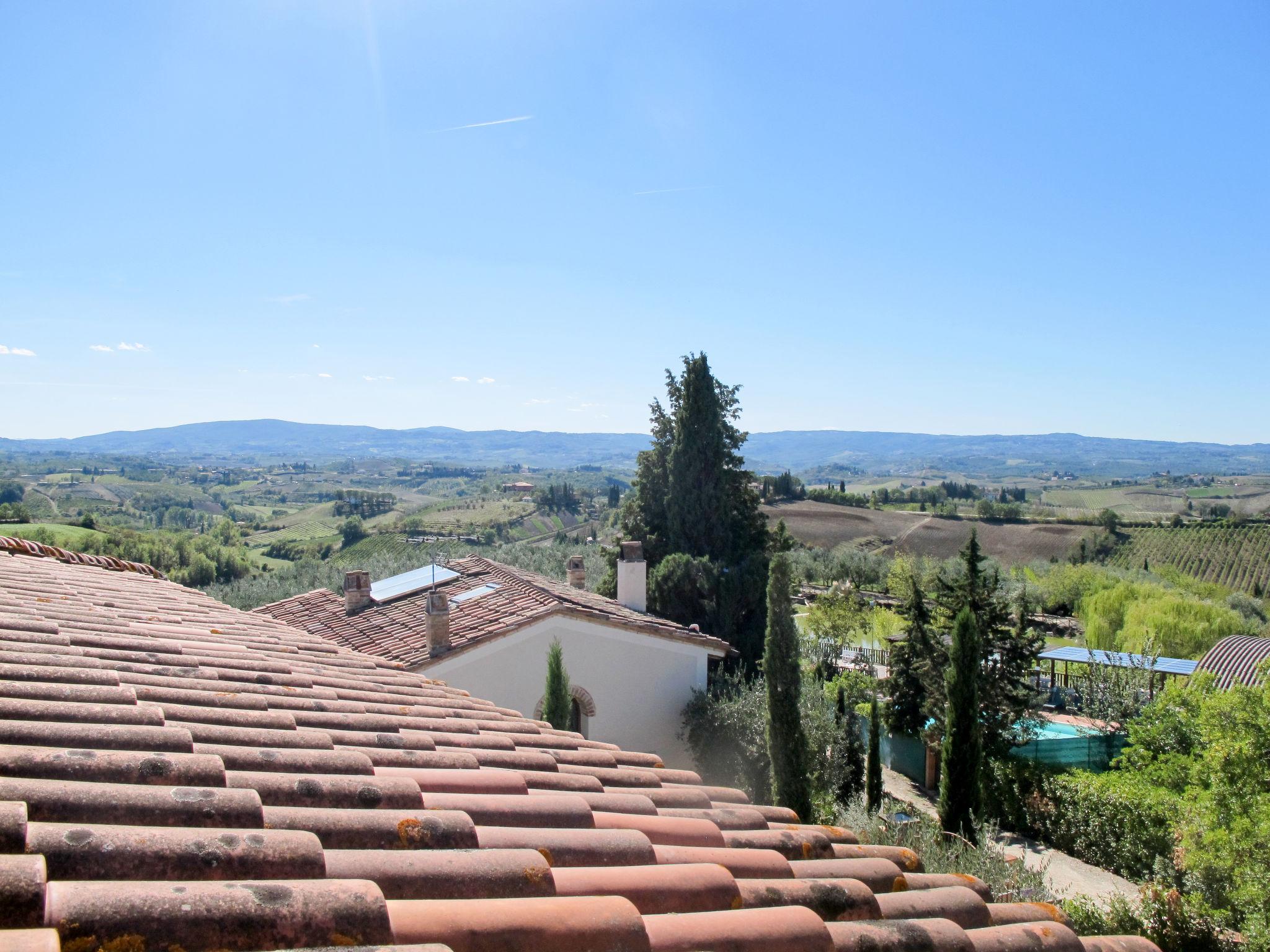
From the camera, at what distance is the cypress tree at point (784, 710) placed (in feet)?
45.1

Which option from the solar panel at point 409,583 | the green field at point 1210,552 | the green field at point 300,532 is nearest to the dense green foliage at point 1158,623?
the green field at point 1210,552

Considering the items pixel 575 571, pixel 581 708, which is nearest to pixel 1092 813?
pixel 581 708

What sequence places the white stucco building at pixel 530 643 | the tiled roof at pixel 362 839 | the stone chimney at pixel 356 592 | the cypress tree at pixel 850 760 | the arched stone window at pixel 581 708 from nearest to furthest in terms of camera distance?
1. the tiled roof at pixel 362 839
2. the white stucco building at pixel 530 643
3. the arched stone window at pixel 581 708
4. the cypress tree at pixel 850 760
5. the stone chimney at pixel 356 592

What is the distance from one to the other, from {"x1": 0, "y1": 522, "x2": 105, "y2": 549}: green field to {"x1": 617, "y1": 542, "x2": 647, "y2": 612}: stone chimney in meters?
36.6

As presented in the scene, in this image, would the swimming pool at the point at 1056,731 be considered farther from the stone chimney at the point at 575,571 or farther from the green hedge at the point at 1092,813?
the stone chimney at the point at 575,571

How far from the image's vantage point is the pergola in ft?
81.0

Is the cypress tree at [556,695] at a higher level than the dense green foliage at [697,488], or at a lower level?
lower

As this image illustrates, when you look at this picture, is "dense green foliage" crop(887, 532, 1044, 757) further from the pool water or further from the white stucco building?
the white stucco building

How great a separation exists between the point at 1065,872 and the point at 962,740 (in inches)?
117

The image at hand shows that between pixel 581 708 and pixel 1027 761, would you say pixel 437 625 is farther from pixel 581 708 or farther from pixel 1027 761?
pixel 1027 761

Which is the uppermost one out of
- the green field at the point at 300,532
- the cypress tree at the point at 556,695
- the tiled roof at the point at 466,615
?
the tiled roof at the point at 466,615

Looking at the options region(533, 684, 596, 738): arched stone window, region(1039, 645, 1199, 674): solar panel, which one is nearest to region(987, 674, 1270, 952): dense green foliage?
region(1039, 645, 1199, 674): solar panel

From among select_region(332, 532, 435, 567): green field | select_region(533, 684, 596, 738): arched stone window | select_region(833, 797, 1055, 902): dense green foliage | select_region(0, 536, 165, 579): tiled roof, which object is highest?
select_region(0, 536, 165, 579): tiled roof

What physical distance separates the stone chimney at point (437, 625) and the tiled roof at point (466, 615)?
0.18m
